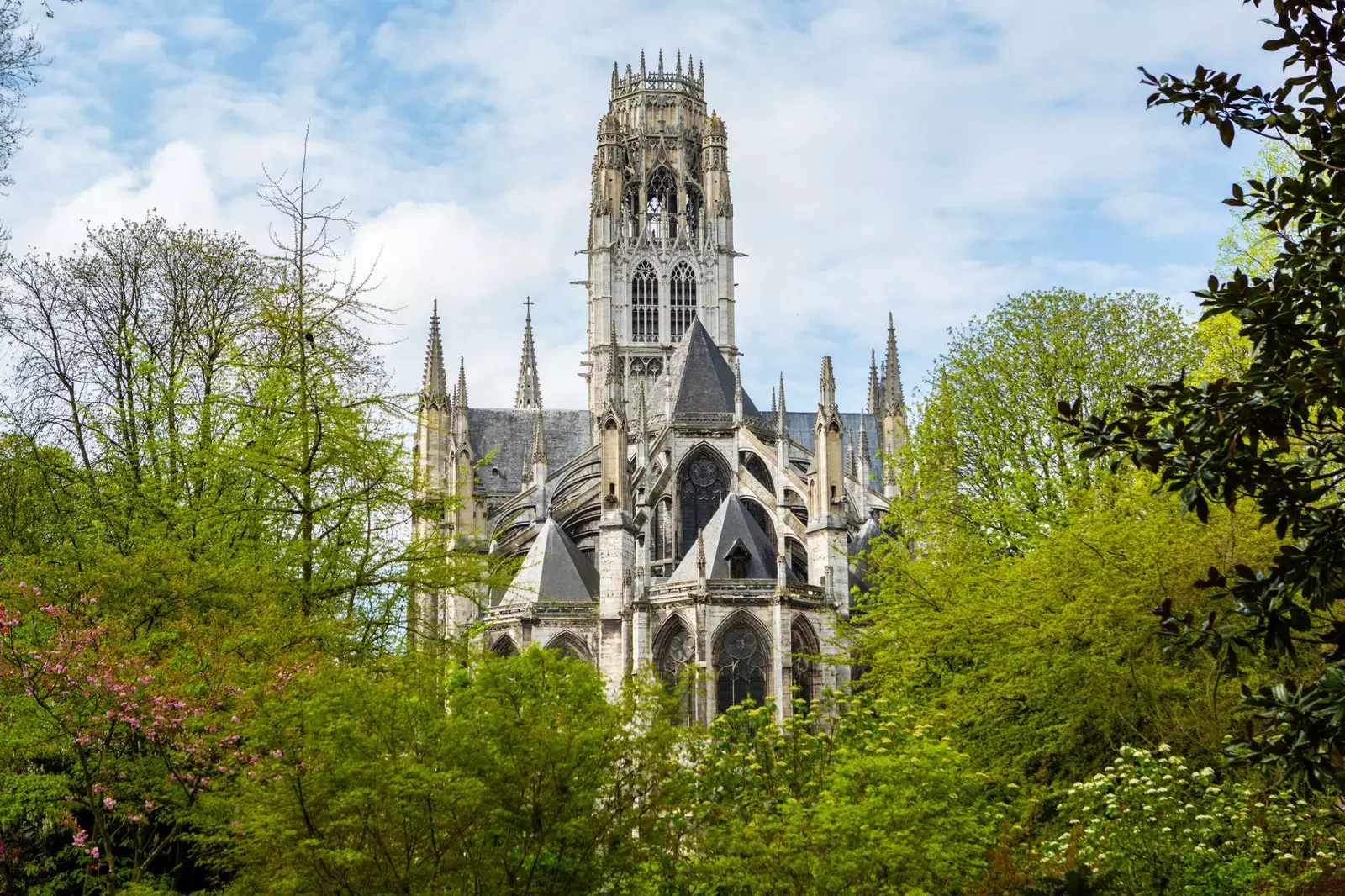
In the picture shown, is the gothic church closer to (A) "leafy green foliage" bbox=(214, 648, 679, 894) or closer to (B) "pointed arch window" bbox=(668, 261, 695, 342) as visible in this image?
(B) "pointed arch window" bbox=(668, 261, 695, 342)

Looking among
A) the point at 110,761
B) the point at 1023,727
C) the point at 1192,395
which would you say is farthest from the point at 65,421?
the point at 1192,395

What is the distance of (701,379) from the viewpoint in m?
49.3

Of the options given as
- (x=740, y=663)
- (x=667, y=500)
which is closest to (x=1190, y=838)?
(x=740, y=663)

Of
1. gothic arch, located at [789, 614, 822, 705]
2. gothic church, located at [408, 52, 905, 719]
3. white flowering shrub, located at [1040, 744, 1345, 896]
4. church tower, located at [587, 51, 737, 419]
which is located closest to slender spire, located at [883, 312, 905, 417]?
gothic church, located at [408, 52, 905, 719]

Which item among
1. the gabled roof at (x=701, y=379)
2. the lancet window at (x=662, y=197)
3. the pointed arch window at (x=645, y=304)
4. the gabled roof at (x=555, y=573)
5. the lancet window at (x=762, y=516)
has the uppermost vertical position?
the lancet window at (x=662, y=197)

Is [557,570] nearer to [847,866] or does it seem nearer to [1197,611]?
[1197,611]

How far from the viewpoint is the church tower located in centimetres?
7094

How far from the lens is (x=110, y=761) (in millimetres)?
13844

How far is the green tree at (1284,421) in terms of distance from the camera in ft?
23.5

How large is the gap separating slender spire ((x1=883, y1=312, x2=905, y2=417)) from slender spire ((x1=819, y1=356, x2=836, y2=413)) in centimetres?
1484

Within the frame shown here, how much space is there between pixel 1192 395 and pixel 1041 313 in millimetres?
17989

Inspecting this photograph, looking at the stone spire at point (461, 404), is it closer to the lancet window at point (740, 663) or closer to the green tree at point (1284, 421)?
the lancet window at point (740, 663)

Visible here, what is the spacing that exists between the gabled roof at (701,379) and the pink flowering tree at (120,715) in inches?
1323

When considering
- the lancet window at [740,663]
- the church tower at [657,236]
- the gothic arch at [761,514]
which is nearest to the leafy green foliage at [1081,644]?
the lancet window at [740,663]
